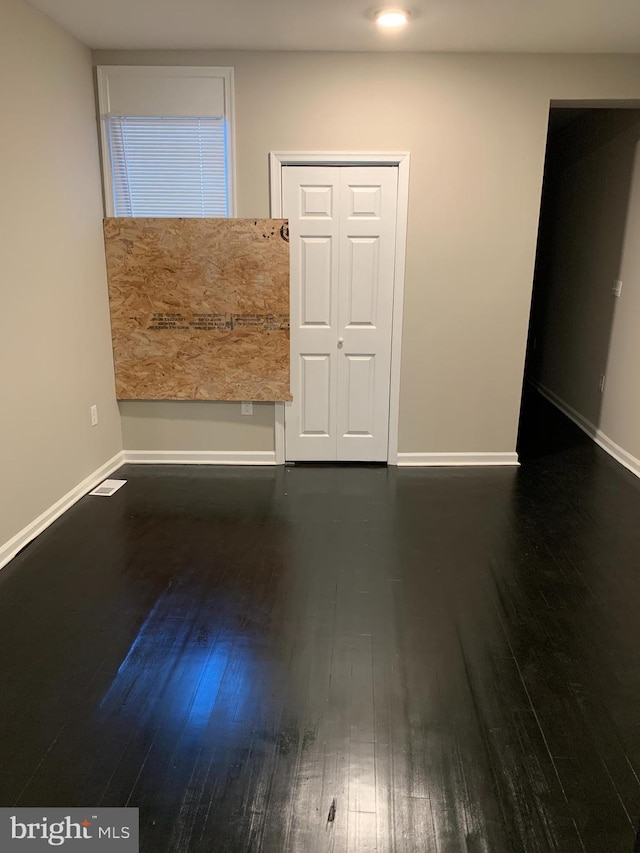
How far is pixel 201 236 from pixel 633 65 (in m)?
2.85

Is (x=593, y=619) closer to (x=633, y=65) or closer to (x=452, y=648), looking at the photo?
(x=452, y=648)

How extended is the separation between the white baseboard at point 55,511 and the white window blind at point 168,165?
1677 mm

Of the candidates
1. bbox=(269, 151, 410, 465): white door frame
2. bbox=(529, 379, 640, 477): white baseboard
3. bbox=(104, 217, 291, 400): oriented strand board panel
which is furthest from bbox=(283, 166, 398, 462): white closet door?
bbox=(529, 379, 640, 477): white baseboard

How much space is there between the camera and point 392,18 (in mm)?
3131

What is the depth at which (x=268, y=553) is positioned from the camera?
3.07 m

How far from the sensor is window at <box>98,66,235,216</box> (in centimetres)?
375

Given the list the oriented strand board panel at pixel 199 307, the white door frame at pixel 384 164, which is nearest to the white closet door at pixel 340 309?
the white door frame at pixel 384 164

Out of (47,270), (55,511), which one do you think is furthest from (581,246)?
(55,511)

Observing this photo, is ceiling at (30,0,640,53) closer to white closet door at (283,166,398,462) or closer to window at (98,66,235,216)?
window at (98,66,235,216)

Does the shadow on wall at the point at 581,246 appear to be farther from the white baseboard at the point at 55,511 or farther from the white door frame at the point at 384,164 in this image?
the white baseboard at the point at 55,511

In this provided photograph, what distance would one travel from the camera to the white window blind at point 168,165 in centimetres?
384

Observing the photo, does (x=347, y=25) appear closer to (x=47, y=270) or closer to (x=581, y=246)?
(x=47, y=270)

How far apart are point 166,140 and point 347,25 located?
1.31m

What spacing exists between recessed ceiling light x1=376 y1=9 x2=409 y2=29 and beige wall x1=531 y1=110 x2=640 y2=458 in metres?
2.09
